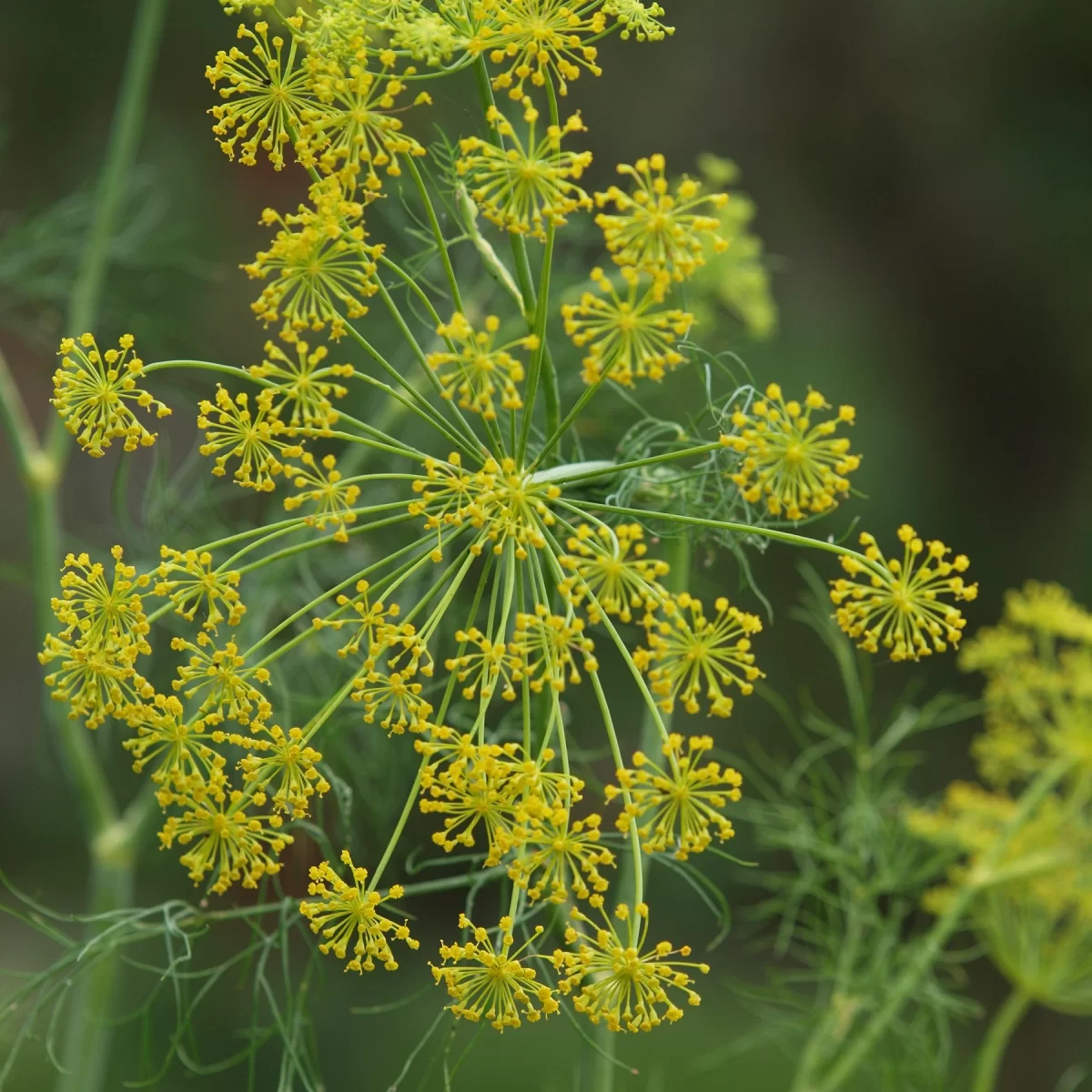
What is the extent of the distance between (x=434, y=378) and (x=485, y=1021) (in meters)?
0.34

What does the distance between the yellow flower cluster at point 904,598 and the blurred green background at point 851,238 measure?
237 centimetres

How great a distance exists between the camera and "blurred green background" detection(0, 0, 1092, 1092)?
324 cm

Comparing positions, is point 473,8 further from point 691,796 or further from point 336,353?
point 336,353

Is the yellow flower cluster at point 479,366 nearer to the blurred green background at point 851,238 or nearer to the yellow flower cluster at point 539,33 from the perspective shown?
the yellow flower cluster at point 539,33

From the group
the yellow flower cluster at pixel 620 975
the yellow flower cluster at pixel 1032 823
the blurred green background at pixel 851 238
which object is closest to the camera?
the yellow flower cluster at pixel 620 975

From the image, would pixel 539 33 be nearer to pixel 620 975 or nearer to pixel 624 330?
pixel 624 330

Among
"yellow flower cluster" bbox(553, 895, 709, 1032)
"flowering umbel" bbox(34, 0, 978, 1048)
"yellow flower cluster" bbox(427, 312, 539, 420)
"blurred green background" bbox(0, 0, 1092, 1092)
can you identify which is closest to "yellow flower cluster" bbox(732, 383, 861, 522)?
"flowering umbel" bbox(34, 0, 978, 1048)

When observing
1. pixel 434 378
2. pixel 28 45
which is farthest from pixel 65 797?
pixel 434 378

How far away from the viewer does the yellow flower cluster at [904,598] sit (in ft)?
2.05

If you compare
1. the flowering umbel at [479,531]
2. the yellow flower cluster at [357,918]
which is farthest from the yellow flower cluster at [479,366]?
the yellow flower cluster at [357,918]

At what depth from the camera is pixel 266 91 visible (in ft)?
2.00

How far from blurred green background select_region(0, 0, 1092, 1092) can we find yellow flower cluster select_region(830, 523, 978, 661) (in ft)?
7.78

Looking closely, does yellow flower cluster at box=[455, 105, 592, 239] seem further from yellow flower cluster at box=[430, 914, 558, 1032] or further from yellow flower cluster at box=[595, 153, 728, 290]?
yellow flower cluster at box=[430, 914, 558, 1032]

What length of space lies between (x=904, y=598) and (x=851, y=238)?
332 centimetres
